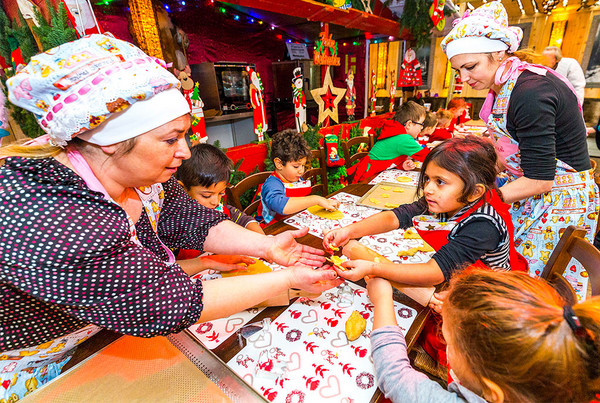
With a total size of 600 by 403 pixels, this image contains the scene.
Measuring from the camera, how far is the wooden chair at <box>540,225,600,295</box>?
3.77 ft

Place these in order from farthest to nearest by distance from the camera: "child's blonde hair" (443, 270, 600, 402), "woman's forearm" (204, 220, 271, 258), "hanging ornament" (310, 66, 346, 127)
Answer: "hanging ornament" (310, 66, 346, 127) < "woman's forearm" (204, 220, 271, 258) < "child's blonde hair" (443, 270, 600, 402)

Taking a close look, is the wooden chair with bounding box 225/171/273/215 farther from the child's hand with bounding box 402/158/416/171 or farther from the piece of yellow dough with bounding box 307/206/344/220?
the child's hand with bounding box 402/158/416/171

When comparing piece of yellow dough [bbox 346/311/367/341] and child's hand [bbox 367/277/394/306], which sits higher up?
child's hand [bbox 367/277/394/306]

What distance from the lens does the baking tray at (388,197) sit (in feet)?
7.25

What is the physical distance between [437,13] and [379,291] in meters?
6.64

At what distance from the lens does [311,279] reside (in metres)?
1.11

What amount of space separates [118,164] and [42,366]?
2.75 feet

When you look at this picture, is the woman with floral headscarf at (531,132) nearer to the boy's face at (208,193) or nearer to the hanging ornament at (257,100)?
the boy's face at (208,193)

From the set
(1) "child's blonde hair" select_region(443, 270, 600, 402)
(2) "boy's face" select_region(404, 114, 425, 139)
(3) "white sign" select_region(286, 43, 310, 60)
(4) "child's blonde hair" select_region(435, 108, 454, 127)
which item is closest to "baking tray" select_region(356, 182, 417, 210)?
(2) "boy's face" select_region(404, 114, 425, 139)

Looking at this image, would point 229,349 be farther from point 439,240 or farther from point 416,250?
point 439,240

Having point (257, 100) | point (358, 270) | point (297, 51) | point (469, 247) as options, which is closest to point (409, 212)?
point (469, 247)

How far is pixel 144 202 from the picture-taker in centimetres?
117

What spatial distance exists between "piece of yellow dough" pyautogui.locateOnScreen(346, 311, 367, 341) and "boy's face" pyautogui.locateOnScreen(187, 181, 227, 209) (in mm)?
1206

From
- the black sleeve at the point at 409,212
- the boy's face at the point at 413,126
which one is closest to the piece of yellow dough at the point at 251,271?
the black sleeve at the point at 409,212
